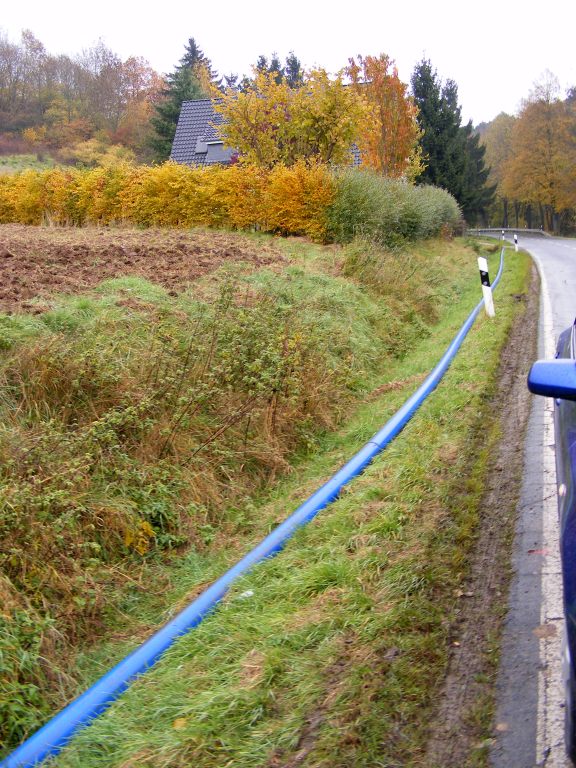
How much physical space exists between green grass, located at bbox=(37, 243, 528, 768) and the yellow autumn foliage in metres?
11.4

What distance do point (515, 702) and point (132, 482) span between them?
3.41m

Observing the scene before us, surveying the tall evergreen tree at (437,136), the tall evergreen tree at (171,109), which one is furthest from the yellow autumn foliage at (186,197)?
the tall evergreen tree at (437,136)

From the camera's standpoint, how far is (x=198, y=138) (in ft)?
102

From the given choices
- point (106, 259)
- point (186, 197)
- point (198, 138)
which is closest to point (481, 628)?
point (106, 259)

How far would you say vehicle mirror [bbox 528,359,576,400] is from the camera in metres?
2.63

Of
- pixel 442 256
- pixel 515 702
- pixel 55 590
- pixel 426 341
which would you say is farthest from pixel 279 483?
pixel 442 256

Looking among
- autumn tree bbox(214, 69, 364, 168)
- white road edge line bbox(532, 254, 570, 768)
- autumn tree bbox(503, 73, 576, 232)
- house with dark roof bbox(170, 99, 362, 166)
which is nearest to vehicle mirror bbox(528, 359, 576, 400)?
white road edge line bbox(532, 254, 570, 768)

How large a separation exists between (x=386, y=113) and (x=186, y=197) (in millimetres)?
13270

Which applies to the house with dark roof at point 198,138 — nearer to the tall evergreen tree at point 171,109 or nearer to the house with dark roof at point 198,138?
the house with dark roof at point 198,138

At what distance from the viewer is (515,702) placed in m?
2.85

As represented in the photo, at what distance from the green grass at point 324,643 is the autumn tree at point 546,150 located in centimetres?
5147

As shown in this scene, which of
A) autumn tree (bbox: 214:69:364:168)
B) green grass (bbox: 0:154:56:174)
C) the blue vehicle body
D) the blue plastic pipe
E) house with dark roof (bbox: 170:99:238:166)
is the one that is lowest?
the blue plastic pipe

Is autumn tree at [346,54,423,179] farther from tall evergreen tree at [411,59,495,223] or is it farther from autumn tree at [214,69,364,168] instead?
tall evergreen tree at [411,59,495,223]

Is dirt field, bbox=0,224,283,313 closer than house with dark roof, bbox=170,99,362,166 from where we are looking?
Yes
